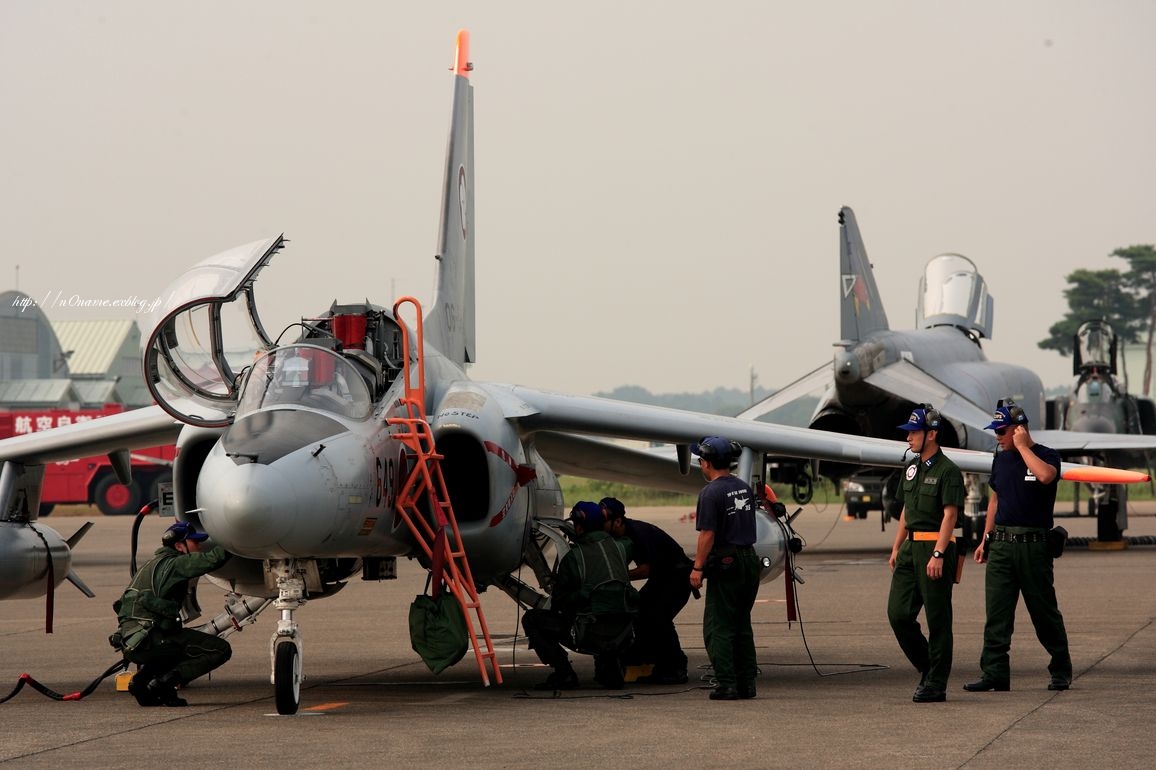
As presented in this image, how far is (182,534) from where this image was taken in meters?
10.7

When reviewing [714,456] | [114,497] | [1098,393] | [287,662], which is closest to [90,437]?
[287,662]

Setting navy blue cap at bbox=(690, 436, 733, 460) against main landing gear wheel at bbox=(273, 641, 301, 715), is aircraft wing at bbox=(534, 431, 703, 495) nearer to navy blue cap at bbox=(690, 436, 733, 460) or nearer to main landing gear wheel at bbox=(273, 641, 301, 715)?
navy blue cap at bbox=(690, 436, 733, 460)

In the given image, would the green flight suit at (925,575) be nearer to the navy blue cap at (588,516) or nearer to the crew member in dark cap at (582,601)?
the crew member in dark cap at (582,601)

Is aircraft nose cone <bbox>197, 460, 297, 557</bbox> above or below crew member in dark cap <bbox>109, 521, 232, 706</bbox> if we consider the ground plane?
above

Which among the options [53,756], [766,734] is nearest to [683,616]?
[766,734]

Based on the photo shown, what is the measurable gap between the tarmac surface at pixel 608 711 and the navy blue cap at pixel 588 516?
115 cm

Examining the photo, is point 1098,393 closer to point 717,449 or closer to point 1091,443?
point 1091,443

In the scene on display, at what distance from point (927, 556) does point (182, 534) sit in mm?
4909

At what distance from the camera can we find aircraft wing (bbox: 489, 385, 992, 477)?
40.3 ft

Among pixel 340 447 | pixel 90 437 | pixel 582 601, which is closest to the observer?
pixel 340 447

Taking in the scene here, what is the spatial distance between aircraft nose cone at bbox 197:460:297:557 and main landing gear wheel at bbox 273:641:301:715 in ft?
2.28

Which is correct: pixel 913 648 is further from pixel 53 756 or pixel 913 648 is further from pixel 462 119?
pixel 462 119

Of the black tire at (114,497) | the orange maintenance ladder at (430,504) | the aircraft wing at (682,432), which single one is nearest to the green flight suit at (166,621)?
the orange maintenance ladder at (430,504)

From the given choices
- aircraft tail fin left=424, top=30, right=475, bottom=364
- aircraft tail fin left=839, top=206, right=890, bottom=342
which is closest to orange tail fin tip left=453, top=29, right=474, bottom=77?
aircraft tail fin left=424, top=30, right=475, bottom=364
